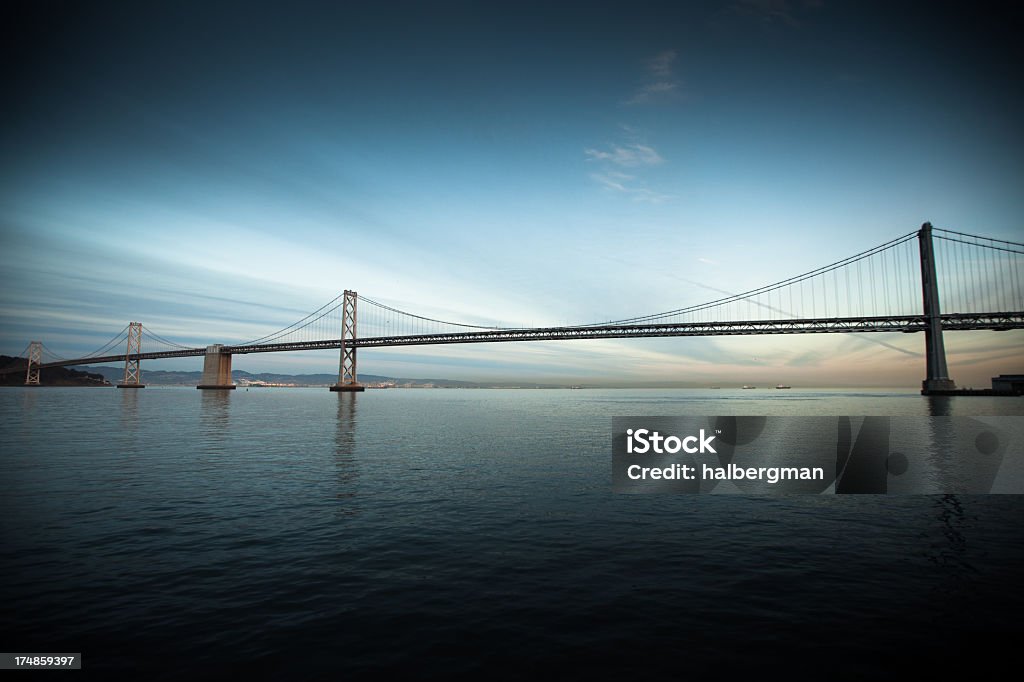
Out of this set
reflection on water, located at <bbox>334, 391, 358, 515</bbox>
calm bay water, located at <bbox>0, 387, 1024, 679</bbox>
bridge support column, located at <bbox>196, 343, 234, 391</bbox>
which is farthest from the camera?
bridge support column, located at <bbox>196, 343, 234, 391</bbox>

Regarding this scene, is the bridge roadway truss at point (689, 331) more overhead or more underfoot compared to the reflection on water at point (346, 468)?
more overhead

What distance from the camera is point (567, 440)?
27.7 meters

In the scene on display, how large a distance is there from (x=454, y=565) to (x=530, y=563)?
4.17 ft

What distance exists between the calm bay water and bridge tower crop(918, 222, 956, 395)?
262 feet

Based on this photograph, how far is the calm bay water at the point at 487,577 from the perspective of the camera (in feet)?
18.1

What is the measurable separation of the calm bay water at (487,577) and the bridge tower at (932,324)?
79.9m

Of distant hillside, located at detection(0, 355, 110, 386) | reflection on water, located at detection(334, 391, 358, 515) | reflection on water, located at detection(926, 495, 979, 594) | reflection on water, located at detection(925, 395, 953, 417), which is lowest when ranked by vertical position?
reflection on water, located at detection(334, 391, 358, 515)

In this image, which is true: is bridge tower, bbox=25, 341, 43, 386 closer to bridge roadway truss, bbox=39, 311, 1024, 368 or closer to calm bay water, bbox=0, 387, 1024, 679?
bridge roadway truss, bbox=39, 311, 1024, 368

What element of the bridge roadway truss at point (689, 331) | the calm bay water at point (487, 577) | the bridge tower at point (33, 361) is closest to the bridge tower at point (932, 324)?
the bridge roadway truss at point (689, 331)

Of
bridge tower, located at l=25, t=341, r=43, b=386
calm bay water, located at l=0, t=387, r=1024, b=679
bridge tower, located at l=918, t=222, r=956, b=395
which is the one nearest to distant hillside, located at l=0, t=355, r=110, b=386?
bridge tower, located at l=25, t=341, r=43, b=386

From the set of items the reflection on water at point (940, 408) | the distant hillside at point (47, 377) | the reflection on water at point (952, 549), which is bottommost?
the reflection on water at point (952, 549)

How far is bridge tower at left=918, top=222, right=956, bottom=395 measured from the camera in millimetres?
74812

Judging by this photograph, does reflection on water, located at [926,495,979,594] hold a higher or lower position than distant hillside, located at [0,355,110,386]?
lower

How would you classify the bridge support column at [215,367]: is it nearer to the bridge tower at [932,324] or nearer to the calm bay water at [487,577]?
the calm bay water at [487,577]
